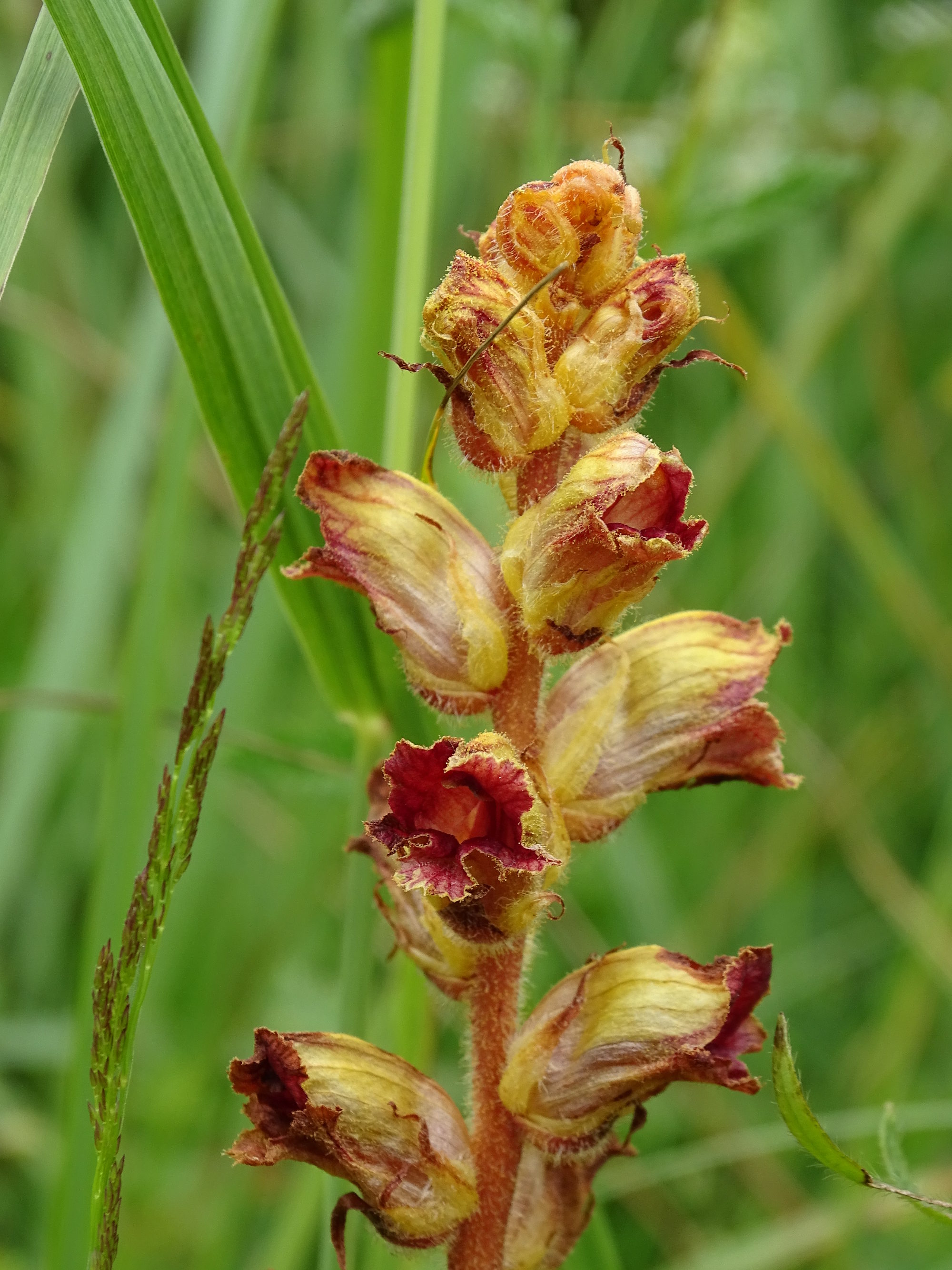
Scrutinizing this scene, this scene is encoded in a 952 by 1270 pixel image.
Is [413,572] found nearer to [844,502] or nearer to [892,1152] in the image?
[892,1152]

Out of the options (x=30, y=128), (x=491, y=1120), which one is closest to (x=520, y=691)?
(x=491, y=1120)

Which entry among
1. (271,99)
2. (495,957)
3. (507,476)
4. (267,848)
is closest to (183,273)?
(507,476)

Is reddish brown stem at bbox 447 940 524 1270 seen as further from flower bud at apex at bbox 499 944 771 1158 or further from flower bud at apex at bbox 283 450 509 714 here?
flower bud at apex at bbox 283 450 509 714

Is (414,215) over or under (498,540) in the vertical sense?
under

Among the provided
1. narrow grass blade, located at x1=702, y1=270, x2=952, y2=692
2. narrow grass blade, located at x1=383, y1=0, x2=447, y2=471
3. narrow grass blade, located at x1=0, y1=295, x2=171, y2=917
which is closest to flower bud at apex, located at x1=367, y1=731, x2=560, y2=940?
narrow grass blade, located at x1=383, y1=0, x2=447, y2=471

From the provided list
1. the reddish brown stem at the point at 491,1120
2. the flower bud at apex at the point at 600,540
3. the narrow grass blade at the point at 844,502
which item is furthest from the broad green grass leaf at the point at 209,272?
the narrow grass blade at the point at 844,502

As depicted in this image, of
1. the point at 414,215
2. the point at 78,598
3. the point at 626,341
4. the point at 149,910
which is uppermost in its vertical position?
the point at 78,598

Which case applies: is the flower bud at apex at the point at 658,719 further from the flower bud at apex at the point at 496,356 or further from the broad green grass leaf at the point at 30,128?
the broad green grass leaf at the point at 30,128

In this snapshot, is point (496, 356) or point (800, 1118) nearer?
point (800, 1118)
